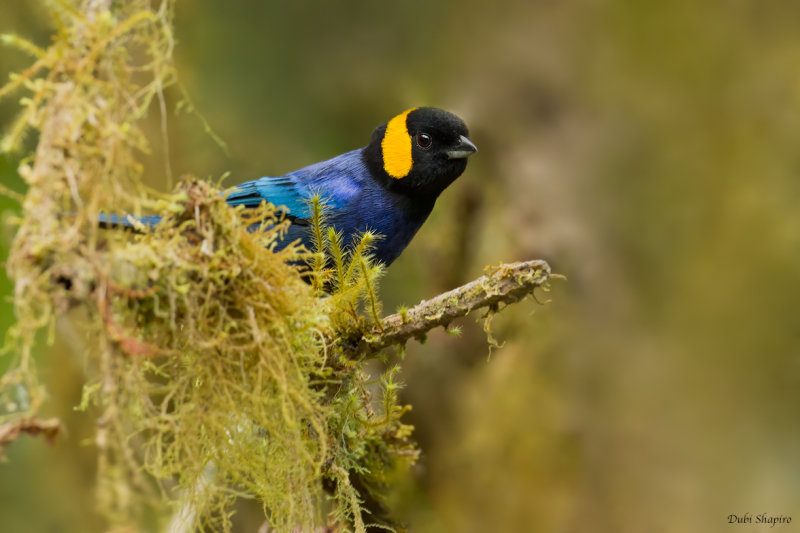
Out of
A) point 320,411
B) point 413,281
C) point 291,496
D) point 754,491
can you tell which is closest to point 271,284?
point 320,411

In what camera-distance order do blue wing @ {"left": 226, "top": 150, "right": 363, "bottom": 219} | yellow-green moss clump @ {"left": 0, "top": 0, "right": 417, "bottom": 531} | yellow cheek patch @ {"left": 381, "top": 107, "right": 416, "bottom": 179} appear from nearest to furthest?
yellow-green moss clump @ {"left": 0, "top": 0, "right": 417, "bottom": 531}
blue wing @ {"left": 226, "top": 150, "right": 363, "bottom": 219}
yellow cheek patch @ {"left": 381, "top": 107, "right": 416, "bottom": 179}

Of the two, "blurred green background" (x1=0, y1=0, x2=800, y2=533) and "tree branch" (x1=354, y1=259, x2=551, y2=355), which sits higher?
"blurred green background" (x1=0, y1=0, x2=800, y2=533)

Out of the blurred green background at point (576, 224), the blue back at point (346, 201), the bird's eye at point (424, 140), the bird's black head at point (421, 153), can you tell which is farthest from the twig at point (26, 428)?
the blurred green background at point (576, 224)

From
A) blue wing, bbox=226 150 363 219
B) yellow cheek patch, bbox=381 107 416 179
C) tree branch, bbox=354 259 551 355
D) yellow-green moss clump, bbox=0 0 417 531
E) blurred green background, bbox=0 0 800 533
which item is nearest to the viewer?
yellow-green moss clump, bbox=0 0 417 531

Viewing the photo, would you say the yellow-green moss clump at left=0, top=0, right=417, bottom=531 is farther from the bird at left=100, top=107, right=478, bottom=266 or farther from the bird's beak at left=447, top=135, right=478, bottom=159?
the bird's beak at left=447, top=135, right=478, bottom=159

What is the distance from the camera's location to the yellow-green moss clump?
4.99ft

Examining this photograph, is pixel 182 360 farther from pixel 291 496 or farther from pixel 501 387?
pixel 501 387

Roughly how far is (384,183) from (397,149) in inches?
7.8

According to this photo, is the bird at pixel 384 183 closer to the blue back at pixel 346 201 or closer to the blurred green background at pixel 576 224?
the blue back at pixel 346 201

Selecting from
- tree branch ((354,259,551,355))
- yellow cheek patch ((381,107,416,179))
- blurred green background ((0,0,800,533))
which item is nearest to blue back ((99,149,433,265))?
yellow cheek patch ((381,107,416,179))

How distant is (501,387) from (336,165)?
2107 millimetres

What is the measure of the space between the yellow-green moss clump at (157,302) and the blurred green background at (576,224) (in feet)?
8.72

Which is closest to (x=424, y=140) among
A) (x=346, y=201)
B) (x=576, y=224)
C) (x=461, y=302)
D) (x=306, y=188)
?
(x=346, y=201)

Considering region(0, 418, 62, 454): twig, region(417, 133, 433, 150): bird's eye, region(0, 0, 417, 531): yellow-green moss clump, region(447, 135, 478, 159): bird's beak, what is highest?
region(417, 133, 433, 150): bird's eye
